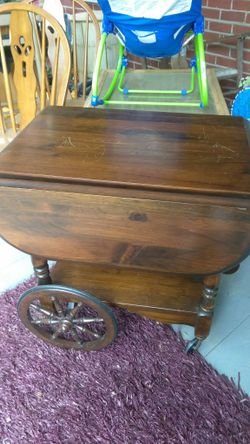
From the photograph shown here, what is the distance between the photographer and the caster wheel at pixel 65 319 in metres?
0.95

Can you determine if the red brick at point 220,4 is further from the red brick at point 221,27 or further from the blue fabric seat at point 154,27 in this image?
the blue fabric seat at point 154,27

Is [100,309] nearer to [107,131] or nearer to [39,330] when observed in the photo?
[39,330]

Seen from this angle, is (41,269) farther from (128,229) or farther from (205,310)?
(205,310)

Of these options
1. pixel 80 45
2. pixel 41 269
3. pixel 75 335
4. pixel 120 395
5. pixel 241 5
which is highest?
pixel 241 5

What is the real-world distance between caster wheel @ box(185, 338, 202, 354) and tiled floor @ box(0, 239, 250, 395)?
47 millimetres

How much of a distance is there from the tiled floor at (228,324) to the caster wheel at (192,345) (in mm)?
47

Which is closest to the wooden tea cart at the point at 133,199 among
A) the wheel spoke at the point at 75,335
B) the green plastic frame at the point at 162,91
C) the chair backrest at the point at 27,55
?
the wheel spoke at the point at 75,335

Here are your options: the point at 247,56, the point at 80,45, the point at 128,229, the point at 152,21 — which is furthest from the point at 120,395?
the point at 80,45

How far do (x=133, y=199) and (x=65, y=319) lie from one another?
51 cm

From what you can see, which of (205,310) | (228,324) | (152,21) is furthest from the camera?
(152,21)

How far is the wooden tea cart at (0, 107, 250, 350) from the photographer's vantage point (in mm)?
716

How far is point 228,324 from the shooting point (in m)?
1.18

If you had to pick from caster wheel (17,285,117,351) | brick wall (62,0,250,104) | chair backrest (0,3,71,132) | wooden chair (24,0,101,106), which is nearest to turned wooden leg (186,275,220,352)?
caster wheel (17,285,117,351)

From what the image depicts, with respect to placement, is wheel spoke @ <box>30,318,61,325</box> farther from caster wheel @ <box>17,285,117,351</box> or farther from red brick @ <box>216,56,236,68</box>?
red brick @ <box>216,56,236,68</box>
